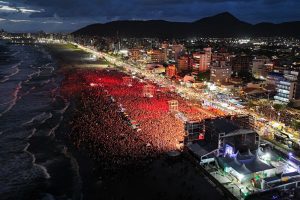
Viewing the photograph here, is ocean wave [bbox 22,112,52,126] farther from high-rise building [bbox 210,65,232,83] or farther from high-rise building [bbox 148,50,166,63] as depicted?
high-rise building [bbox 148,50,166,63]

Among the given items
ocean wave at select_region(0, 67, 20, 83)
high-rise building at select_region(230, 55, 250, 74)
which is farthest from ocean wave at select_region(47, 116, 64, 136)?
high-rise building at select_region(230, 55, 250, 74)

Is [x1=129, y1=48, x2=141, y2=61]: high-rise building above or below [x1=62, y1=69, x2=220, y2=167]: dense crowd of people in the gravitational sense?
above

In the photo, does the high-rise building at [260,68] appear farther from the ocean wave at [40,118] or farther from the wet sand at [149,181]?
the wet sand at [149,181]

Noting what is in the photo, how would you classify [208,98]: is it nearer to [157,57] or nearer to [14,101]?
[14,101]

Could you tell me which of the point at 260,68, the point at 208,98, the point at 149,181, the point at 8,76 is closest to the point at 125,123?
the point at 149,181

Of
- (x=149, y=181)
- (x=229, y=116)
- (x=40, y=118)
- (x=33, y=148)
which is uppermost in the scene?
(x=229, y=116)

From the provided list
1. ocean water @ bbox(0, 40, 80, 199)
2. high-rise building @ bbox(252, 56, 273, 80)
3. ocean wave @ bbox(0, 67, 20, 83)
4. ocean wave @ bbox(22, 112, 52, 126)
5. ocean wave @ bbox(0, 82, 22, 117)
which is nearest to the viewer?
ocean water @ bbox(0, 40, 80, 199)

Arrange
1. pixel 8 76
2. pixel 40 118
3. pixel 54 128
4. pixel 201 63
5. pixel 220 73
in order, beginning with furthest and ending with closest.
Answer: pixel 201 63 < pixel 8 76 < pixel 220 73 < pixel 40 118 < pixel 54 128

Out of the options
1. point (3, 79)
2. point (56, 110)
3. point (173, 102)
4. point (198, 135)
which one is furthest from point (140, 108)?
point (3, 79)
